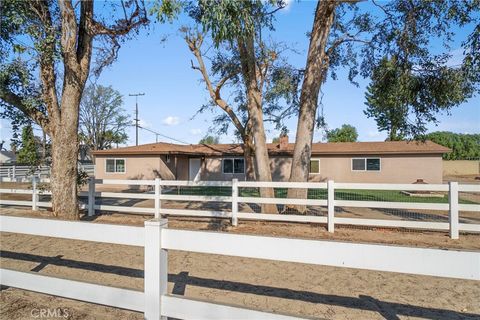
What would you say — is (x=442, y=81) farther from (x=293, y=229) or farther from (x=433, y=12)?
(x=293, y=229)

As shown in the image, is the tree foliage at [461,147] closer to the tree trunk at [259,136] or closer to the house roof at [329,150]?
the house roof at [329,150]

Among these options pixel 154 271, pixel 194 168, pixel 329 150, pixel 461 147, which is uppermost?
pixel 461 147

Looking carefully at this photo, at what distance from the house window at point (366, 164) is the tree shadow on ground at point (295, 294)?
2249cm

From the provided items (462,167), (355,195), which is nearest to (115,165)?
(355,195)

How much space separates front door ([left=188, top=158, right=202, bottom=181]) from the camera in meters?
28.9

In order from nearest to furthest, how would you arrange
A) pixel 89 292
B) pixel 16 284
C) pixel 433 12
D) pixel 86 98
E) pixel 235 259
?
pixel 89 292
pixel 16 284
pixel 235 259
pixel 433 12
pixel 86 98

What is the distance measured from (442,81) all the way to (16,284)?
1088 centimetres

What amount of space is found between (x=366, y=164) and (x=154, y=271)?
2511cm

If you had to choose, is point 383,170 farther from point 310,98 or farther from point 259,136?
point 259,136

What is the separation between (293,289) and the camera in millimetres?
4871

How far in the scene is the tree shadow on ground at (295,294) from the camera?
163 inches

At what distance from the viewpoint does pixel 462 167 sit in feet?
140

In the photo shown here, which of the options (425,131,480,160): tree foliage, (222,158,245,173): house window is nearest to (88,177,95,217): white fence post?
(222,158,245,173): house window

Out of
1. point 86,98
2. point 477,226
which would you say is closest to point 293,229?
point 477,226
